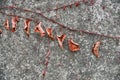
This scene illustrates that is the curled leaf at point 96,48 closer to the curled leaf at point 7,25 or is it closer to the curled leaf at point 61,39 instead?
the curled leaf at point 61,39

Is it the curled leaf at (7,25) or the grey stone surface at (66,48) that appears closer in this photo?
the grey stone surface at (66,48)

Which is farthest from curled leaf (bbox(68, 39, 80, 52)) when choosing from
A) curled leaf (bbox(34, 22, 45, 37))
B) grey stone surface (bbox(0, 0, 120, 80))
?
curled leaf (bbox(34, 22, 45, 37))

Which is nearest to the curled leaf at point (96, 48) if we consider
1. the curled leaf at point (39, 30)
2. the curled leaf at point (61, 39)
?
the curled leaf at point (61, 39)

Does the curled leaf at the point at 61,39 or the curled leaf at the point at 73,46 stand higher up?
the curled leaf at the point at 61,39

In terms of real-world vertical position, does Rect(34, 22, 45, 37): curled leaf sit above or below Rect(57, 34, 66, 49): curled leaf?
above

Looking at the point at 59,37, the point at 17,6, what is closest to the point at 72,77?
the point at 59,37

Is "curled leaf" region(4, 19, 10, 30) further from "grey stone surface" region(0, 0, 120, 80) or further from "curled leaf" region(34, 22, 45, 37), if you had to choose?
"curled leaf" region(34, 22, 45, 37)

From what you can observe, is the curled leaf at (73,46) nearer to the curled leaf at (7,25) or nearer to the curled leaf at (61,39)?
the curled leaf at (61,39)

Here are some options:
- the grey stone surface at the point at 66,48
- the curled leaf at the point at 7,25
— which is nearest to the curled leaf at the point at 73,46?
the grey stone surface at the point at 66,48

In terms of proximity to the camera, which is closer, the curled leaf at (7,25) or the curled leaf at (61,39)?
the curled leaf at (61,39)
